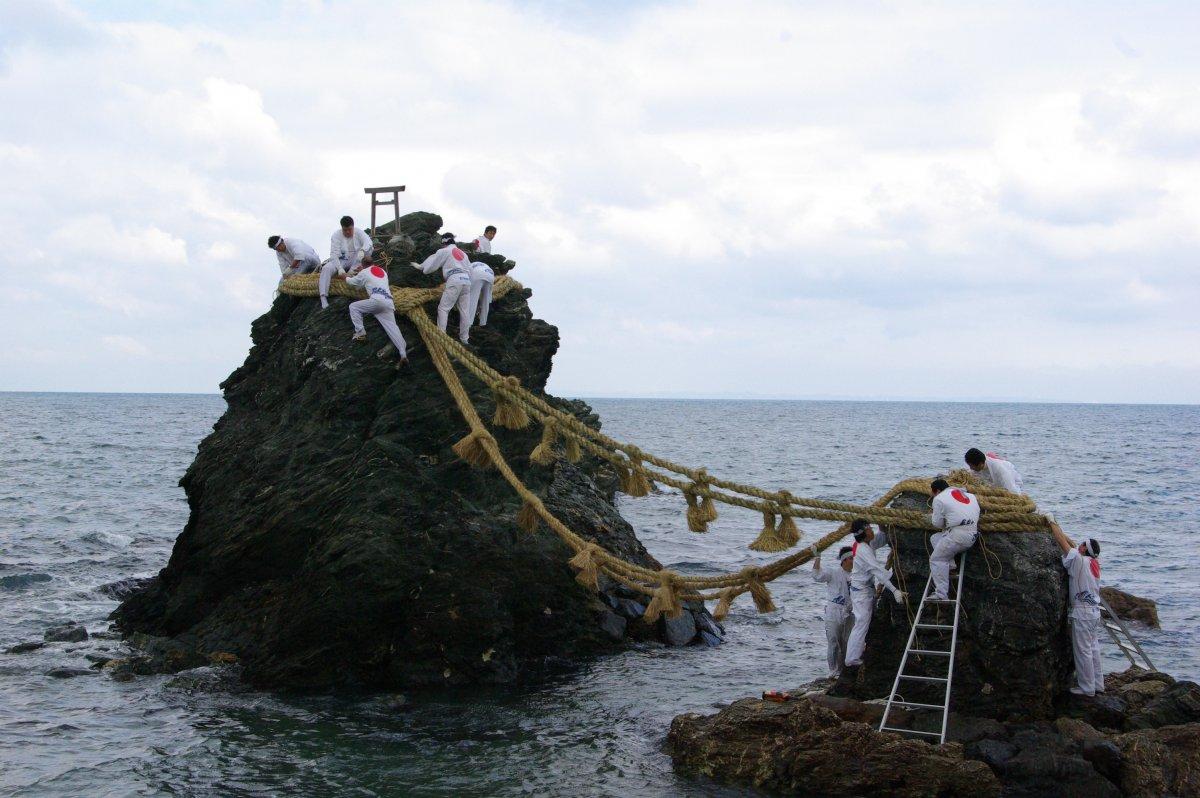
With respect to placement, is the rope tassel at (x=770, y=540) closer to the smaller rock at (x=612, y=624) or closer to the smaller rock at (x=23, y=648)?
the smaller rock at (x=612, y=624)

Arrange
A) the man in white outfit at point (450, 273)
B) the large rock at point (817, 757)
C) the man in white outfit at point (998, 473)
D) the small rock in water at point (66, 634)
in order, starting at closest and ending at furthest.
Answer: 1. the large rock at point (817, 757)
2. the man in white outfit at point (998, 473)
3. the man in white outfit at point (450, 273)
4. the small rock in water at point (66, 634)

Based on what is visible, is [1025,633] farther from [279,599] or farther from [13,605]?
[13,605]

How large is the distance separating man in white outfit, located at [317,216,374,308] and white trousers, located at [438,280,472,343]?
1.49 m

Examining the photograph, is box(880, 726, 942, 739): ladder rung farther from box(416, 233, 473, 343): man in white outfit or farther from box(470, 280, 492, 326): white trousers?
box(470, 280, 492, 326): white trousers

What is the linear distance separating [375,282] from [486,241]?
301 cm

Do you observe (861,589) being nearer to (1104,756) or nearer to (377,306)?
(1104,756)

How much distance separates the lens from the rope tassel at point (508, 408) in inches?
571

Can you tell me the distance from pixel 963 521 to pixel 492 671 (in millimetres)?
6866

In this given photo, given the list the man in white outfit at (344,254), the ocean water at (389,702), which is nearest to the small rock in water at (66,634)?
the ocean water at (389,702)

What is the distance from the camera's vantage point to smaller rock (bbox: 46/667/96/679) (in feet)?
50.5

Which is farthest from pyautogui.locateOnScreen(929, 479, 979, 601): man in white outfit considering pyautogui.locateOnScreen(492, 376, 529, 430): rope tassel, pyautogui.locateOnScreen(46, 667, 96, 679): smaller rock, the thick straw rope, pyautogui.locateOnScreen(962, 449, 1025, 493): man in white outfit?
pyautogui.locateOnScreen(46, 667, 96, 679): smaller rock

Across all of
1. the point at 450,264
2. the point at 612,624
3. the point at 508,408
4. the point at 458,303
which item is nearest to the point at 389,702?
the point at 508,408

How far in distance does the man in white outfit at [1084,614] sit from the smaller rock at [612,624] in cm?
716

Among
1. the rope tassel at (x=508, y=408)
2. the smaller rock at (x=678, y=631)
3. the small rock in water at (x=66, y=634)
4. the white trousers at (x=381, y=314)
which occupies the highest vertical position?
the white trousers at (x=381, y=314)
